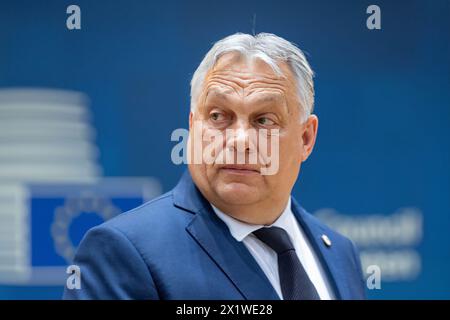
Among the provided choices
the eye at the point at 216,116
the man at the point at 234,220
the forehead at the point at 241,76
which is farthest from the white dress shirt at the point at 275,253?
the forehead at the point at 241,76

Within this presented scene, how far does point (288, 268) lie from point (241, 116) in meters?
0.53

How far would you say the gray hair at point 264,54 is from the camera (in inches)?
86.2

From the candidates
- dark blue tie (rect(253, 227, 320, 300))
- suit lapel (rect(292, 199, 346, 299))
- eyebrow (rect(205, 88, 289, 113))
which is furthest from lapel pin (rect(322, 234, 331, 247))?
eyebrow (rect(205, 88, 289, 113))

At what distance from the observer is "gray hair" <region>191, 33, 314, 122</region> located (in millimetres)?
2189

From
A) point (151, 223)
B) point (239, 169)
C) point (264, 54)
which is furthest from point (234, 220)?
point (264, 54)

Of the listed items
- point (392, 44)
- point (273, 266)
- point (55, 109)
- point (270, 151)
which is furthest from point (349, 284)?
point (55, 109)

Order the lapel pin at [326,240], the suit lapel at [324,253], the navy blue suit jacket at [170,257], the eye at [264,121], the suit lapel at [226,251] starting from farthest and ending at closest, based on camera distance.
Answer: the lapel pin at [326,240] < the suit lapel at [324,253] < the eye at [264,121] < the suit lapel at [226,251] < the navy blue suit jacket at [170,257]

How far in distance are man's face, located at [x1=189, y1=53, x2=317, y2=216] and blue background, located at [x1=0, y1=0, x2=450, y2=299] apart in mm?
716

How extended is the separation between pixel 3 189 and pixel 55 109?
1.39 feet

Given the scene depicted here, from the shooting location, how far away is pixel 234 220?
2.19m

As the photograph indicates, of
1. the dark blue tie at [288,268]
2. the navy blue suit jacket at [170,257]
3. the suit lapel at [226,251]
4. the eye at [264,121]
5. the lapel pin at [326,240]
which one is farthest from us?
the lapel pin at [326,240]

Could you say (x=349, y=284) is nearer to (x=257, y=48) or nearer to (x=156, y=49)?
(x=257, y=48)

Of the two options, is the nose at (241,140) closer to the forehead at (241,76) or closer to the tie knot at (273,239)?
the forehead at (241,76)

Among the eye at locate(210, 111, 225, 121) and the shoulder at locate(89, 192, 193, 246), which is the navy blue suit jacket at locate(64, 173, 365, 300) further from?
the eye at locate(210, 111, 225, 121)
